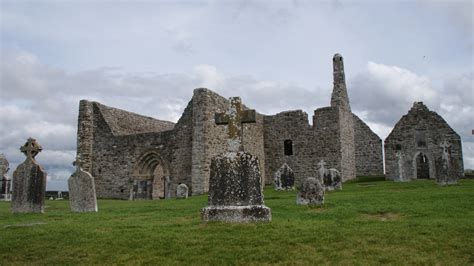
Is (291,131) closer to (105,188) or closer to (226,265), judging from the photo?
(105,188)

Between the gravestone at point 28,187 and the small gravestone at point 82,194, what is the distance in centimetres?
83

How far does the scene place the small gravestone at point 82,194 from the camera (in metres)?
12.8

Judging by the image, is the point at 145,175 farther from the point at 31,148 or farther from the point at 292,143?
the point at 31,148

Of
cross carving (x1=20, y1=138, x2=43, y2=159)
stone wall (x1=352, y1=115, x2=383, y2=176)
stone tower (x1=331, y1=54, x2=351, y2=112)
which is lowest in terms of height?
cross carving (x1=20, y1=138, x2=43, y2=159)

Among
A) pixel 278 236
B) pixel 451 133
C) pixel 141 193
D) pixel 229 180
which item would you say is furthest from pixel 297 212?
pixel 451 133

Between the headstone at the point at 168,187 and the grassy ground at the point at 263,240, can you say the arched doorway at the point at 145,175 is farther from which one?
the grassy ground at the point at 263,240

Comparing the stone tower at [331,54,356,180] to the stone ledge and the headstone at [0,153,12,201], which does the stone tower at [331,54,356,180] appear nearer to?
the stone ledge

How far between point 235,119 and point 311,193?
365 centimetres

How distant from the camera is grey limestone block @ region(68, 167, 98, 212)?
12.8 meters

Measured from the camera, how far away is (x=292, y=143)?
27.8 metres

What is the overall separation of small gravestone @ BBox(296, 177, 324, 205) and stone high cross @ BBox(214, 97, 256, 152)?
327cm

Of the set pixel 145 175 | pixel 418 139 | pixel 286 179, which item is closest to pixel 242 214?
pixel 286 179

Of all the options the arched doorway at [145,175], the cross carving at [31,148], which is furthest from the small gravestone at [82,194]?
the arched doorway at [145,175]

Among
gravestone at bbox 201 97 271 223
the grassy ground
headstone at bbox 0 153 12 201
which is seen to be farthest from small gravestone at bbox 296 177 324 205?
headstone at bbox 0 153 12 201
